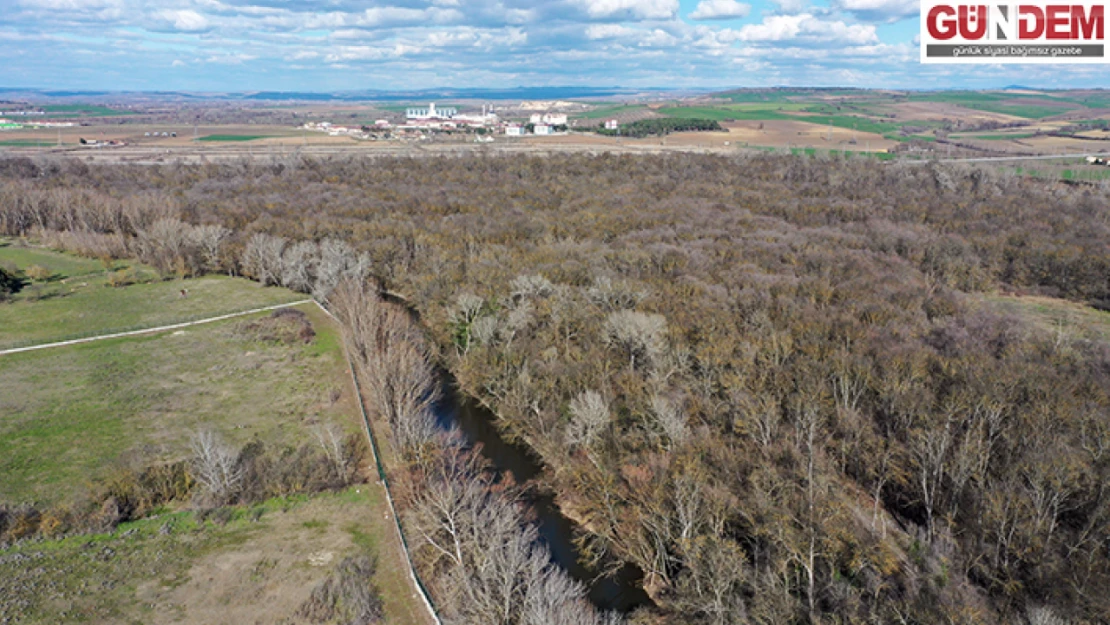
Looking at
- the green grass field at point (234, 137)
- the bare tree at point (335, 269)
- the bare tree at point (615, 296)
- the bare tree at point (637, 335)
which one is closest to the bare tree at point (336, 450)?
the bare tree at point (637, 335)

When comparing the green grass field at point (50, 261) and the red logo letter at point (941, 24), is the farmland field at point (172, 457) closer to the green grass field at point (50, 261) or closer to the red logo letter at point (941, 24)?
the green grass field at point (50, 261)

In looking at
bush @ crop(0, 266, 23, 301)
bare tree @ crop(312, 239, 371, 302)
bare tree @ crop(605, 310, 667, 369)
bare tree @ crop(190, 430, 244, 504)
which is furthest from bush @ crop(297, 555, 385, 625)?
bush @ crop(0, 266, 23, 301)

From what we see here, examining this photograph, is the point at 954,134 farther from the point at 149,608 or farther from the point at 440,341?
the point at 149,608

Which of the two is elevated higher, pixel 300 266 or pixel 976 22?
pixel 976 22

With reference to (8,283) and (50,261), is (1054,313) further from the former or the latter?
(50,261)

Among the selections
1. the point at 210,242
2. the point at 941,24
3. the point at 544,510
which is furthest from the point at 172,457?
the point at 941,24

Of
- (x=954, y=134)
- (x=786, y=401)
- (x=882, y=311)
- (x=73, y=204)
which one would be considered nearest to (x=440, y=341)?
(x=786, y=401)
